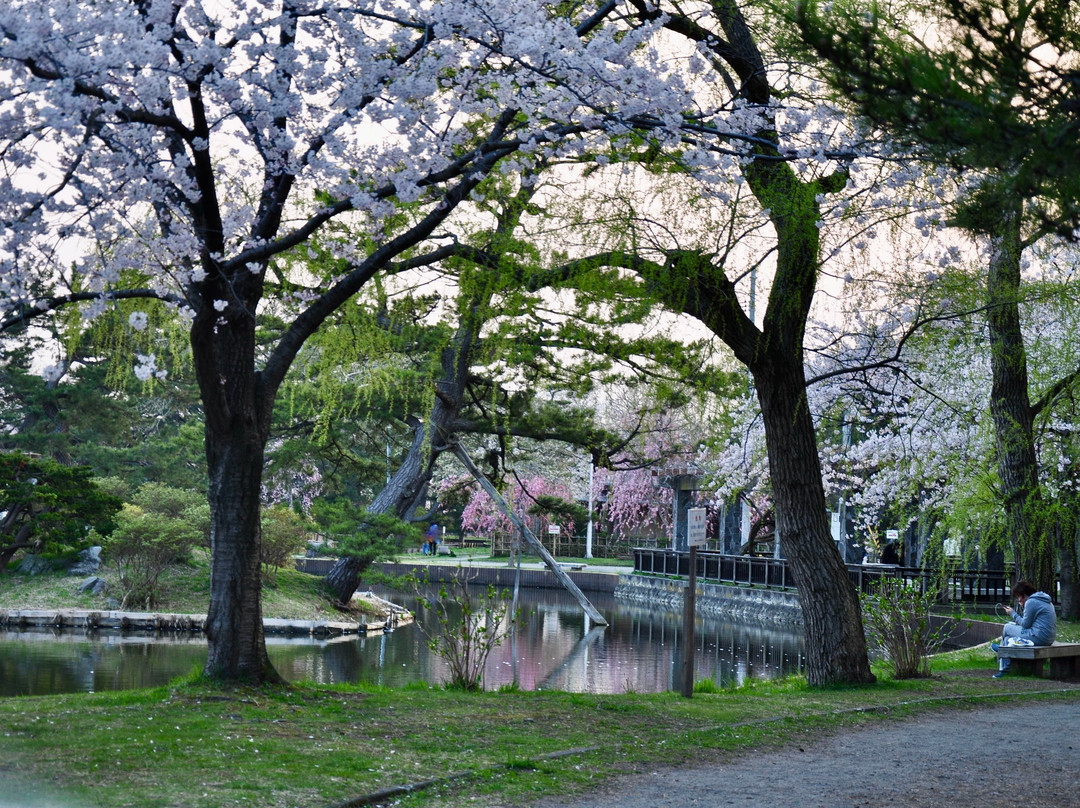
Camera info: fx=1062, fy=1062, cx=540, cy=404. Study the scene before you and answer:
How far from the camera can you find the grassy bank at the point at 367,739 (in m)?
4.44

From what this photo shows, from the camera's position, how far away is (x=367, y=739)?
228 inches

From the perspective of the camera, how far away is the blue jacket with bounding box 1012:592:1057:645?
35.7 feet

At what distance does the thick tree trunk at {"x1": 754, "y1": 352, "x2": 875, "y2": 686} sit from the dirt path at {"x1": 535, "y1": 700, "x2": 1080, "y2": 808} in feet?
5.96

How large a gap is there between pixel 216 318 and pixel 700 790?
13.7ft

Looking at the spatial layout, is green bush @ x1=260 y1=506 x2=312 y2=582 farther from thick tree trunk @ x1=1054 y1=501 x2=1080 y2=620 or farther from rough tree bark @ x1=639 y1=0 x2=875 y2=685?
rough tree bark @ x1=639 y1=0 x2=875 y2=685

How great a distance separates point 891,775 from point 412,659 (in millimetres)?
11131

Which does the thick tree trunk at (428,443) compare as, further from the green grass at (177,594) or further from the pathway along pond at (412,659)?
the pathway along pond at (412,659)

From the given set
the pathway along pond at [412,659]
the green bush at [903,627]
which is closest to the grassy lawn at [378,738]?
the green bush at [903,627]

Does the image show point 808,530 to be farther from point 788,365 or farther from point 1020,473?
point 1020,473

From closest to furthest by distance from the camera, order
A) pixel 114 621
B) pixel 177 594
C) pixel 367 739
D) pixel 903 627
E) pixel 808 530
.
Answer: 1. pixel 367 739
2. pixel 808 530
3. pixel 903 627
4. pixel 114 621
5. pixel 177 594

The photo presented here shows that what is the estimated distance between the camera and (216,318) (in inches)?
272

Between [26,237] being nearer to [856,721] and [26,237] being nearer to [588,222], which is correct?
[588,222]

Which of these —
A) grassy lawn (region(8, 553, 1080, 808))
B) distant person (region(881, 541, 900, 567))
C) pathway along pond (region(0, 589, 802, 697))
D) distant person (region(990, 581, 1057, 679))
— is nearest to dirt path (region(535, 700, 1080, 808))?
grassy lawn (region(8, 553, 1080, 808))

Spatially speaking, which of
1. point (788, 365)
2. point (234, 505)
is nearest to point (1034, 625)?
point (788, 365)
